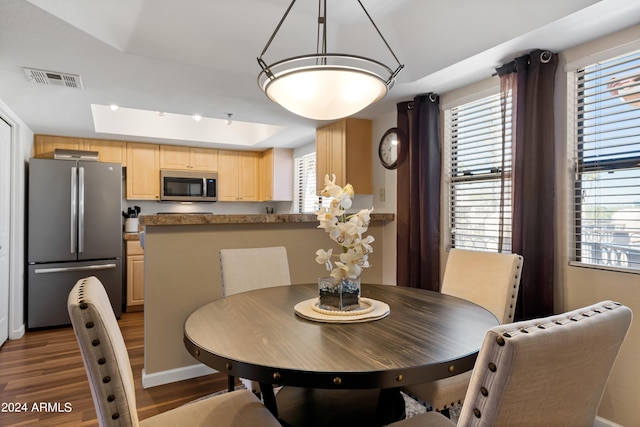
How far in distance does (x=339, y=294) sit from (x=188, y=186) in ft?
13.9

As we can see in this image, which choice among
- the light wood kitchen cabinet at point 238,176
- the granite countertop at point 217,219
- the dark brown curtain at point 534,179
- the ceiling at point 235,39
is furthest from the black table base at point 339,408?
the light wood kitchen cabinet at point 238,176

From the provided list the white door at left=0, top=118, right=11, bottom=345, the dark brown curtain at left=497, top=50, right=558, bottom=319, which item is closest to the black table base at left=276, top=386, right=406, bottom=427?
the dark brown curtain at left=497, top=50, right=558, bottom=319

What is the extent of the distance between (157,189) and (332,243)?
121 inches

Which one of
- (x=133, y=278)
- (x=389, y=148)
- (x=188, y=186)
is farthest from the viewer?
(x=188, y=186)

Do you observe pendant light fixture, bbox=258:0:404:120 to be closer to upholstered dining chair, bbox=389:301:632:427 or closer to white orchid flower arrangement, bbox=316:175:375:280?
white orchid flower arrangement, bbox=316:175:375:280

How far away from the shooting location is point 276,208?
19.2 ft

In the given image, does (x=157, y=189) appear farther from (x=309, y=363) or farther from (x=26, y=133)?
(x=309, y=363)

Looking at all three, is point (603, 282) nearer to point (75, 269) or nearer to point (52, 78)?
point (52, 78)

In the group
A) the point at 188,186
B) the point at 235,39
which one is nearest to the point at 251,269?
the point at 235,39

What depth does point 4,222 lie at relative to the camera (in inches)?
126

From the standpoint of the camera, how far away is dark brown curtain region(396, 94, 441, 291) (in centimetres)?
290

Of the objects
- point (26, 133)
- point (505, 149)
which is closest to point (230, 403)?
point (505, 149)

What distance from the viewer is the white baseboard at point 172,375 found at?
8.02ft

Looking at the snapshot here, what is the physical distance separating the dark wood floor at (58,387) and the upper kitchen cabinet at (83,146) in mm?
2260
